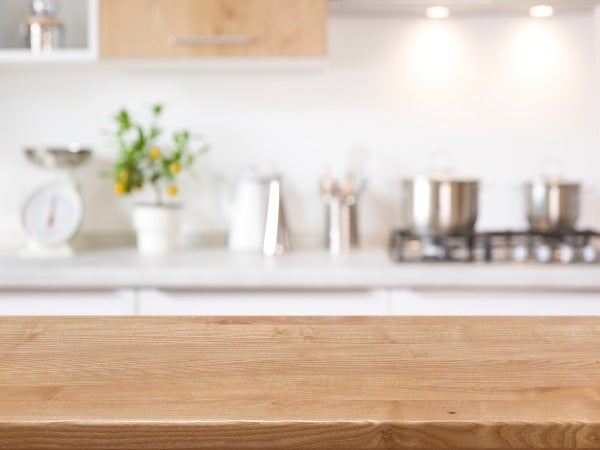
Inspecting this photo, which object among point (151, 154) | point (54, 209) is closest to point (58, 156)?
point (54, 209)

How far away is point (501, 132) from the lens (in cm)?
309

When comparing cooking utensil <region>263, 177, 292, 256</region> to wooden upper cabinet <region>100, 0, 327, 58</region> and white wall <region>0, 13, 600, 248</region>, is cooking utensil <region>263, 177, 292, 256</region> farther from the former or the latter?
wooden upper cabinet <region>100, 0, 327, 58</region>

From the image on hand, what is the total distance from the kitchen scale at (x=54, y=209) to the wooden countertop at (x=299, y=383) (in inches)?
62.8

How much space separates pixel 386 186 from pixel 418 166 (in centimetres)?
13

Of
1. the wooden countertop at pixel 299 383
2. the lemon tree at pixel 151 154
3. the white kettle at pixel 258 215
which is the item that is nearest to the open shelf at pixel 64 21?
the lemon tree at pixel 151 154

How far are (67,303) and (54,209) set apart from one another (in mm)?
414

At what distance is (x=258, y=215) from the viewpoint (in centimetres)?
290

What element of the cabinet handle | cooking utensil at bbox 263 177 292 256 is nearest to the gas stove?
cooking utensil at bbox 263 177 292 256

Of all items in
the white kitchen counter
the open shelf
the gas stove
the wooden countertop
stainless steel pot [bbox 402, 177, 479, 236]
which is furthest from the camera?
the open shelf

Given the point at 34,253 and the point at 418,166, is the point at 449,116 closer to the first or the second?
the point at 418,166

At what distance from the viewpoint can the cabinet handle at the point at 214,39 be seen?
8.81 feet

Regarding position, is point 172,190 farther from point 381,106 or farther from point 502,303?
point 502,303

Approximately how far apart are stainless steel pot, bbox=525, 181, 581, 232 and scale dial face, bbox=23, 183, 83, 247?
1436mm

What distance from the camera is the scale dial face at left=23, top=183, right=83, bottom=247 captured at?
2.77 metres
